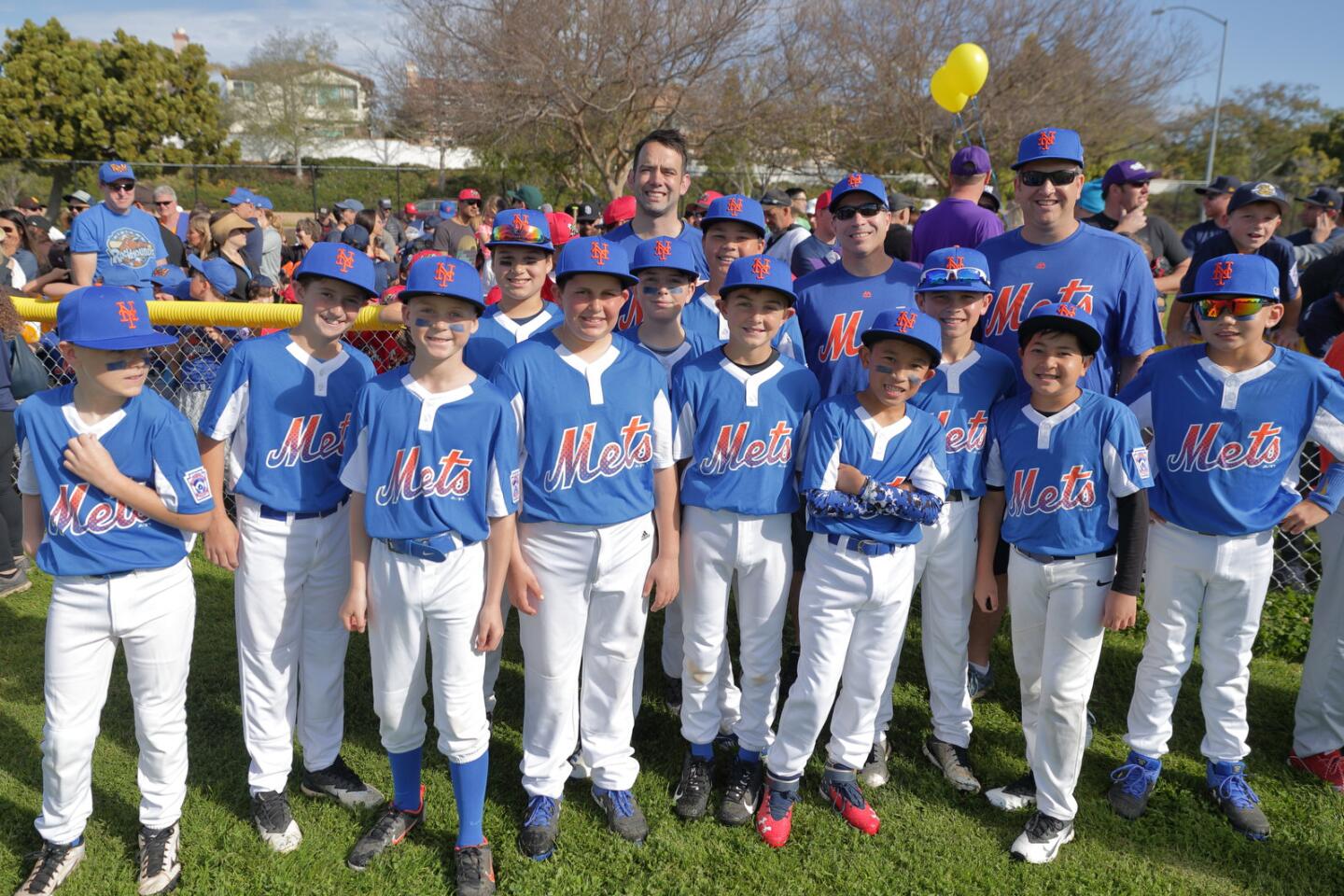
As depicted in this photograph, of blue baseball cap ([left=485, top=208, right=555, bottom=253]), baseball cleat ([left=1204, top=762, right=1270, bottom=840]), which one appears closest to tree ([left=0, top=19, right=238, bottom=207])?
blue baseball cap ([left=485, top=208, right=555, bottom=253])

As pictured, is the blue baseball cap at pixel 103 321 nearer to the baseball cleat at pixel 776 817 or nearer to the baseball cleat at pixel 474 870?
the baseball cleat at pixel 474 870

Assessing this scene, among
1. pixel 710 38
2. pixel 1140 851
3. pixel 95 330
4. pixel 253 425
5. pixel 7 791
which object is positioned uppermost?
pixel 710 38

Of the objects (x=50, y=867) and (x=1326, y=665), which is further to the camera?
(x=1326, y=665)

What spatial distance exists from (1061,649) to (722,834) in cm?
147

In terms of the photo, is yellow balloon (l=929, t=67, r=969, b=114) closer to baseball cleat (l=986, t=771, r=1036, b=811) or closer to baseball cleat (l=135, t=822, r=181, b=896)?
baseball cleat (l=986, t=771, r=1036, b=811)

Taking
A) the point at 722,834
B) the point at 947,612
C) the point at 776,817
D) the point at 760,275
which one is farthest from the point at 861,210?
the point at 722,834

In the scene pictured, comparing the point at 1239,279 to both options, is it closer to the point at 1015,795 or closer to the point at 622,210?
the point at 1015,795

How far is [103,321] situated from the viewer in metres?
3.00

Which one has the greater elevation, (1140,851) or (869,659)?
(869,659)

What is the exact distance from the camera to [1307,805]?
3.78 meters

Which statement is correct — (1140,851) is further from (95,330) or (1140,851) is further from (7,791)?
(7,791)

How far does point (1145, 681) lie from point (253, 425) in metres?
3.57

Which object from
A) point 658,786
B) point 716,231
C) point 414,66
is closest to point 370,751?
point 658,786

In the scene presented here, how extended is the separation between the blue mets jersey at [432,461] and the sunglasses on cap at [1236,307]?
2652 millimetres
